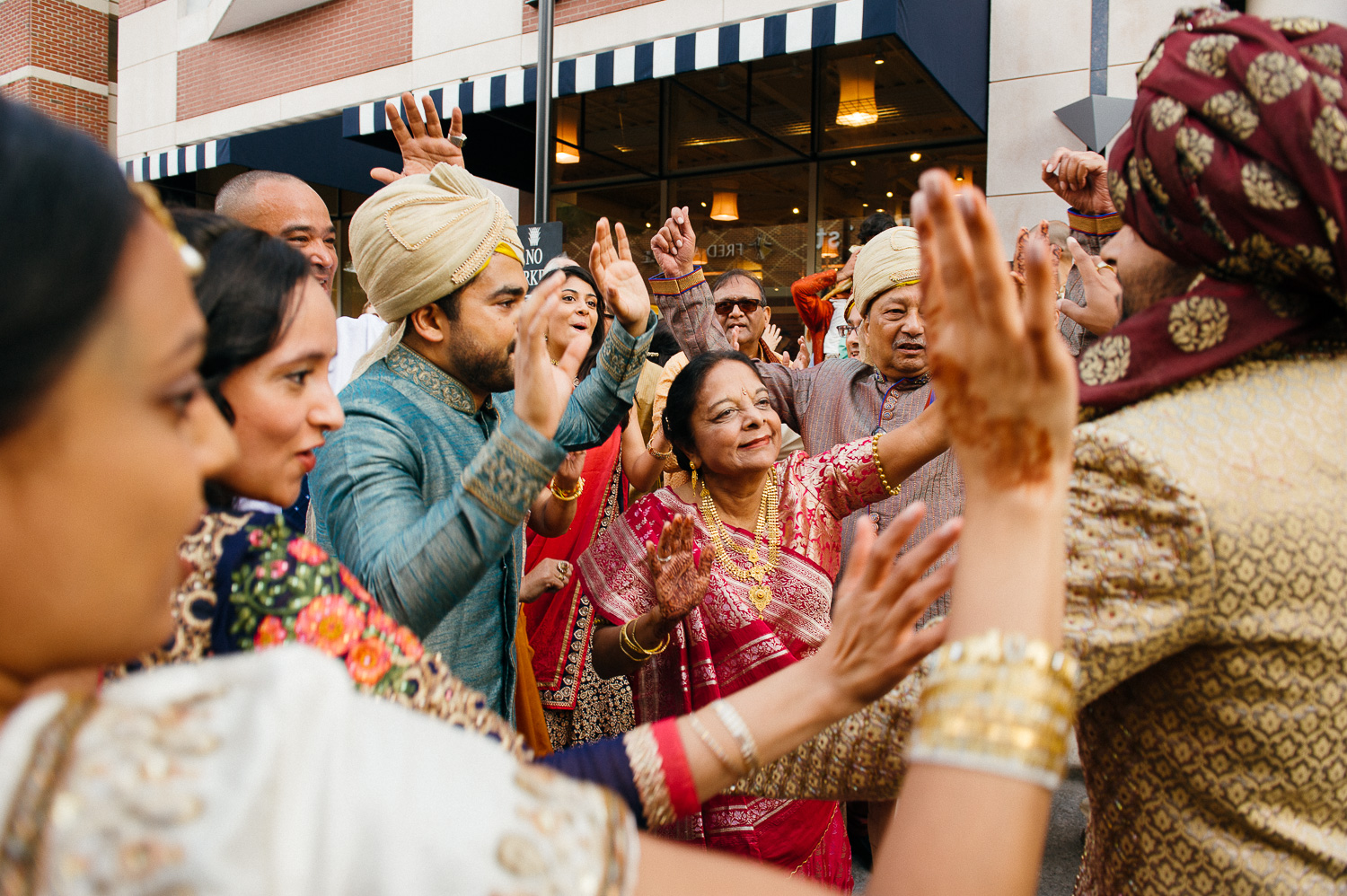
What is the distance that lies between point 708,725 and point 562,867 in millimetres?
579

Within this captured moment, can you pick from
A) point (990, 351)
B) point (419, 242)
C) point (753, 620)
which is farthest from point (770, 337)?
point (990, 351)

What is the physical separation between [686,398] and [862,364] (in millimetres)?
1064

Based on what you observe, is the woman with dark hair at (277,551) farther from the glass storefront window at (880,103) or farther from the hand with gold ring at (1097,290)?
the glass storefront window at (880,103)

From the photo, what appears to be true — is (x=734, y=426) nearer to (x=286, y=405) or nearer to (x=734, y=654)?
(x=734, y=654)

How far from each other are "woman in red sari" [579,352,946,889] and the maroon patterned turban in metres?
1.15

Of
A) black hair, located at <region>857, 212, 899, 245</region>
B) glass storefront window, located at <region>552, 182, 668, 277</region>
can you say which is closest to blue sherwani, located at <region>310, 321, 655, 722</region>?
black hair, located at <region>857, 212, 899, 245</region>

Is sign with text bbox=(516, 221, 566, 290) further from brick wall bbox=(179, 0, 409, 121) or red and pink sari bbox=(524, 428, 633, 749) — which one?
brick wall bbox=(179, 0, 409, 121)

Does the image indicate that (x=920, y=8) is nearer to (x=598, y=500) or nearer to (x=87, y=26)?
(x=598, y=500)

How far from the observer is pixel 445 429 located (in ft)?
6.03

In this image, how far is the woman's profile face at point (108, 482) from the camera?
0.52 metres

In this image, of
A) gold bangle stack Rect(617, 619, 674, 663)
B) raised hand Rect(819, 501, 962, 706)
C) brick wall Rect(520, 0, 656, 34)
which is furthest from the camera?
brick wall Rect(520, 0, 656, 34)

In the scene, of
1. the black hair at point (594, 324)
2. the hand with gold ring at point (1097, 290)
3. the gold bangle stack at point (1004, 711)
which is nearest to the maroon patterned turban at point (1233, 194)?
the gold bangle stack at point (1004, 711)

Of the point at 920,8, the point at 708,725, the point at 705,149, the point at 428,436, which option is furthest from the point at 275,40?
the point at 708,725

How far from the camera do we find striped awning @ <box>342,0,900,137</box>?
5770 millimetres
